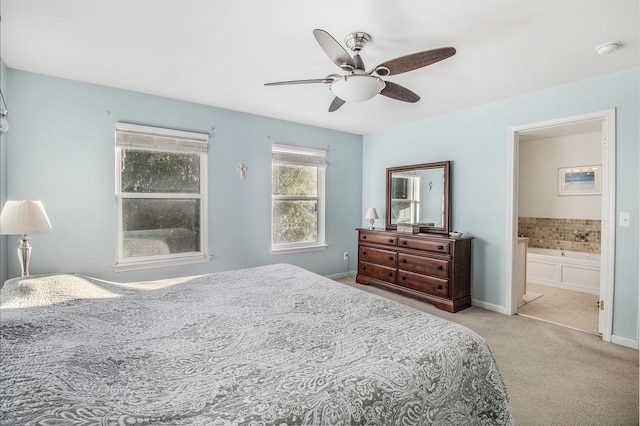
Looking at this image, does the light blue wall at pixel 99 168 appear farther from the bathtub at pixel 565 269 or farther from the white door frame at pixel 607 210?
the bathtub at pixel 565 269

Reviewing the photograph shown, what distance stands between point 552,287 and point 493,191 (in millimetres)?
2355

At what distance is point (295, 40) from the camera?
7.25 feet

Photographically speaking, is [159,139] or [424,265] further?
[424,265]

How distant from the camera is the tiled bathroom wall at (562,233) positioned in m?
4.81

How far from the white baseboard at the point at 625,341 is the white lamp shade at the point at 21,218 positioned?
5038 mm

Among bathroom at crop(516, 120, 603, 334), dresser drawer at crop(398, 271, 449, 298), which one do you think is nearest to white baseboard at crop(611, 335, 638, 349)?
bathroom at crop(516, 120, 603, 334)

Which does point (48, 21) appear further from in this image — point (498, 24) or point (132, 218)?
point (498, 24)

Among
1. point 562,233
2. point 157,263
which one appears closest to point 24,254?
point 157,263

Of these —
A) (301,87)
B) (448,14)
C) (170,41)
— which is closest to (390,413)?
(448,14)

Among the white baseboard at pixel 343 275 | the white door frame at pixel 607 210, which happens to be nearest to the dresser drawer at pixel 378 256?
the white baseboard at pixel 343 275

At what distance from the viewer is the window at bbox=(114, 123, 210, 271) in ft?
10.8

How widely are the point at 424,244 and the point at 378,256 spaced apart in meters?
0.79

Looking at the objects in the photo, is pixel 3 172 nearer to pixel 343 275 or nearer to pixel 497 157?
pixel 343 275

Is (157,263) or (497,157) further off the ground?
(497,157)
